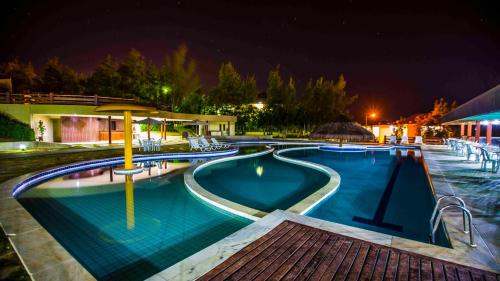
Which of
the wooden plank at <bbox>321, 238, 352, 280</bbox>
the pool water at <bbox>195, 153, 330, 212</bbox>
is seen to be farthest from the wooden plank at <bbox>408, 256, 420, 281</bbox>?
the pool water at <bbox>195, 153, 330, 212</bbox>

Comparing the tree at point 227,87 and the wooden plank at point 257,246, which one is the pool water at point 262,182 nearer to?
the wooden plank at point 257,246

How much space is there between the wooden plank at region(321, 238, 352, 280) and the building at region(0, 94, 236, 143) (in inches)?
559

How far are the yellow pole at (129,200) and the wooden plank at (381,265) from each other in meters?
3.79

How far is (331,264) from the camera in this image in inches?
96.9

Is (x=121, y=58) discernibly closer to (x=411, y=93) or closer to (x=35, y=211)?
(x=35, y=211)

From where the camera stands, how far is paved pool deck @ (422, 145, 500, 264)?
328 cm

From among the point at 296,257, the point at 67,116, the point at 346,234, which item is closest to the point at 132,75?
the point at 67,116

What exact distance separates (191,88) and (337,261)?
3475 centimetres

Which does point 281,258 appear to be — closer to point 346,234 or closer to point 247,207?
point 346,234

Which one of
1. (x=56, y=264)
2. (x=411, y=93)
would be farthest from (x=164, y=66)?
(x=411, y=93)

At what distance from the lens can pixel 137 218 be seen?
4727 mm

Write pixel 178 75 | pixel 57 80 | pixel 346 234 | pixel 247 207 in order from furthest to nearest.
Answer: pixel 178 75, pixel 57 80, pixel 247 207, pixel 346 234

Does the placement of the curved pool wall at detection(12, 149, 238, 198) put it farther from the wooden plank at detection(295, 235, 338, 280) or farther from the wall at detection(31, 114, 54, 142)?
the wall at detection(31, 114, 54, 142)

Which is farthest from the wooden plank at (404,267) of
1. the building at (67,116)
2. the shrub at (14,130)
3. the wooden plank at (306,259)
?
the shrub at (14,130)
